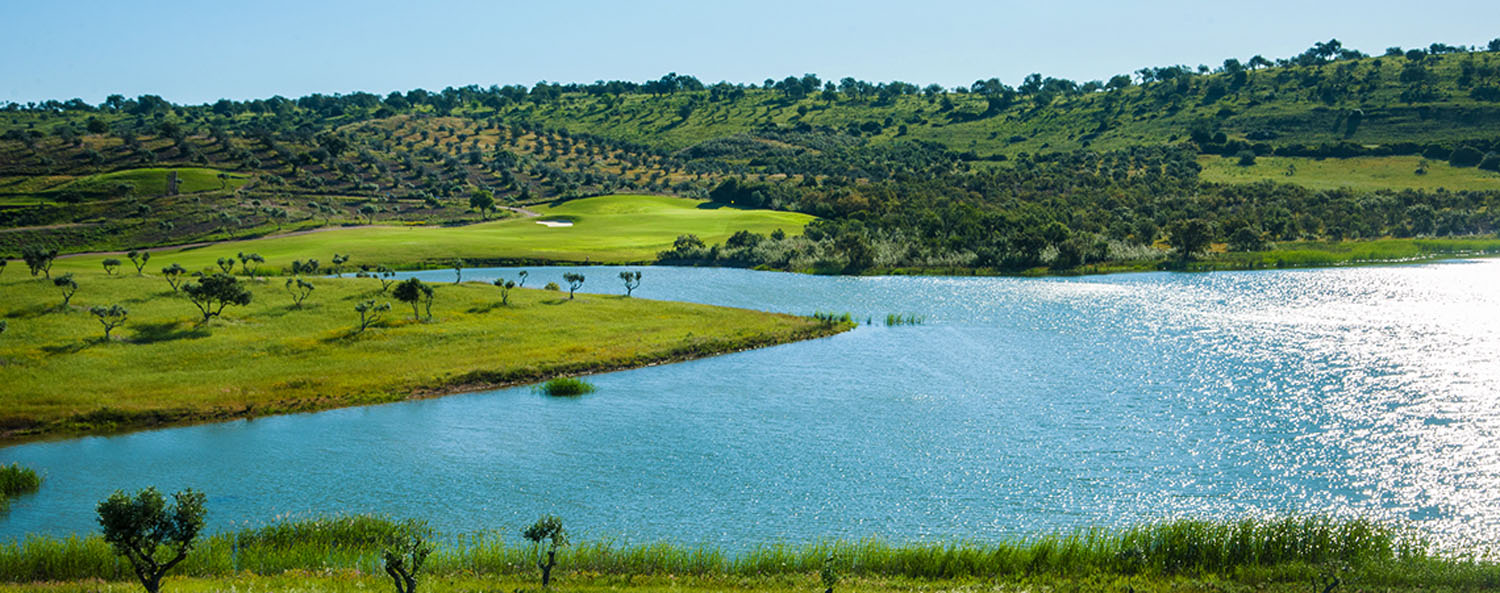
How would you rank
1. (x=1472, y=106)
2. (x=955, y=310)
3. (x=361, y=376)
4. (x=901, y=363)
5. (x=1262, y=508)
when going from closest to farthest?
(x=1262, y=508) < (x=361, y=376) < (x=901, y=363) < (x=955, y=310) < (x=1472, y=106)

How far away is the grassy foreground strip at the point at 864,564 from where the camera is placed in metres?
27.1

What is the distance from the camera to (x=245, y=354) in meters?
59.0

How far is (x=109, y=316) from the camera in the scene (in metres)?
61.0

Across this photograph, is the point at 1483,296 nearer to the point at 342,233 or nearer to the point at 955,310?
the point at 955,310

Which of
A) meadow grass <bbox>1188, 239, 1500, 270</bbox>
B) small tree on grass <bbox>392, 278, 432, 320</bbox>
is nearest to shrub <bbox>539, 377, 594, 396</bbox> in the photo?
small tree on grass <bbox>392, 278, 432, 320</bbox>

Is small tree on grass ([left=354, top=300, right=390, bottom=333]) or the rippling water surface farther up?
small tree on grass ([left=354, top=300, right=390, bottom=333])

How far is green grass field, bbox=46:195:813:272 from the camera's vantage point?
394ft

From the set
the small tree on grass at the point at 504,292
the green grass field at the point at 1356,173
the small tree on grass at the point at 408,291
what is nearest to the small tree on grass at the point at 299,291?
the small tree on grass at the point at 408,291

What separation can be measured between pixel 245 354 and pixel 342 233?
8445cm

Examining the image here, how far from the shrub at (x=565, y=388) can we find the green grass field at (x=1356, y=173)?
15117 centimetres

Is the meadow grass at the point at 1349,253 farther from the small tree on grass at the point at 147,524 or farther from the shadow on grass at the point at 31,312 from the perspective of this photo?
the small tree on grass at the point at 147,524

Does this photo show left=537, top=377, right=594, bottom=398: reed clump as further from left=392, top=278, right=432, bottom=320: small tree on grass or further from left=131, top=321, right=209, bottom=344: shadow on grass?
left=131, top=321, right=209, bottom=344: shadow on grass

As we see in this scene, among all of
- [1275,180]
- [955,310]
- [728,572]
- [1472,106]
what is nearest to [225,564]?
[728,572]

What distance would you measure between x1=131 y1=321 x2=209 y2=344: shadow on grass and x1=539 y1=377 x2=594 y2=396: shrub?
2317 centimetres
